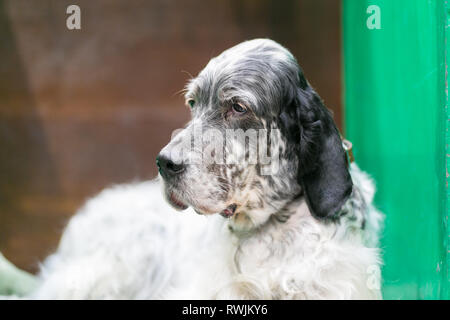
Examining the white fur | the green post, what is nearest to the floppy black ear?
the white fur

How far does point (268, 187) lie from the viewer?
251 centimetres

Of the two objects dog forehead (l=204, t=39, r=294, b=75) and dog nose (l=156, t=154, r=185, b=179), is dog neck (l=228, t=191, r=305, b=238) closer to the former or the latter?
dog nose (l=156, t=154, r=185, b=179)

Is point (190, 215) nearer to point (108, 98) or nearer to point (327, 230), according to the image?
point (327, 230)

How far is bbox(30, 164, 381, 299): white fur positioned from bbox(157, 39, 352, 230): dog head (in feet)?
0.49

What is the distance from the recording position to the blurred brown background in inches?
131

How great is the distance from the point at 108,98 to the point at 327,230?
1939 millimetres

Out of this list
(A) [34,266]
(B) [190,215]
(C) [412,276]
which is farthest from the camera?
(A) [34,266]

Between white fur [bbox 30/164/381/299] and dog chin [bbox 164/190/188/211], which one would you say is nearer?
dog chin [bbox 164/190/188/211]

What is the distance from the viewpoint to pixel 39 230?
360 cm

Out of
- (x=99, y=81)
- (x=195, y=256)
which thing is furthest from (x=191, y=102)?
(x=99, y=81)

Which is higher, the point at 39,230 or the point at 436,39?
the point at 436,39

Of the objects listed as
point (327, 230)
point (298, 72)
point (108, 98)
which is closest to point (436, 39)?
point (298, 72)

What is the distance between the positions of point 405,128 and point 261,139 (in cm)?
81

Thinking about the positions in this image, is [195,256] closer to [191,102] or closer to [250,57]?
[191,102]
